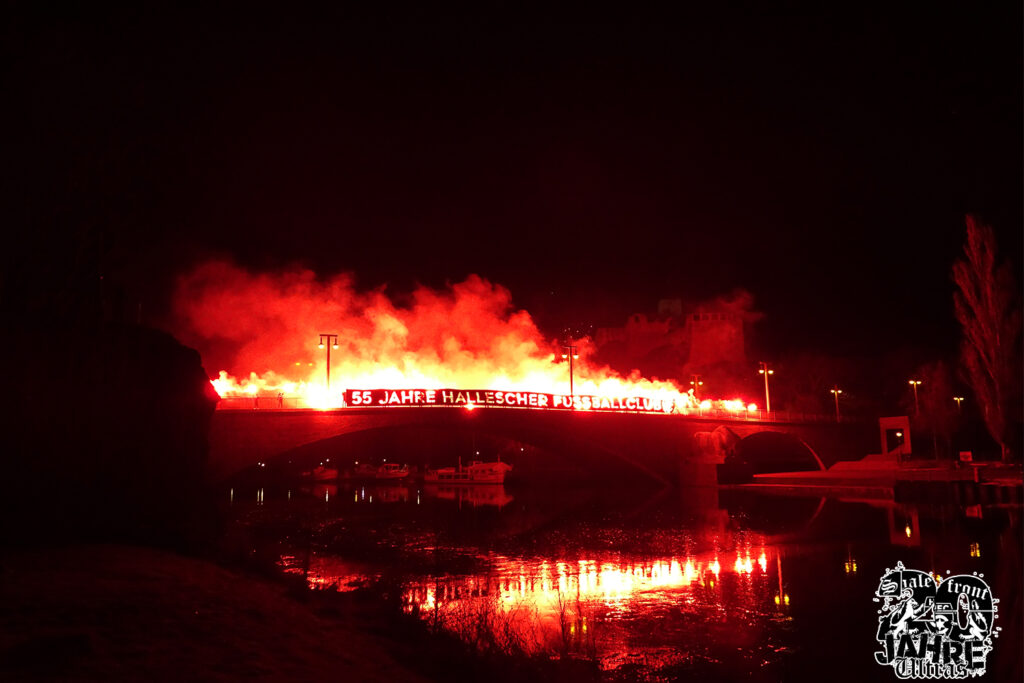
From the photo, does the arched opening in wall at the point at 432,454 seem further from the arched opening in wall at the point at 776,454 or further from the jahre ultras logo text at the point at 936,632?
the jahre ultras logo text at the point at 936,632

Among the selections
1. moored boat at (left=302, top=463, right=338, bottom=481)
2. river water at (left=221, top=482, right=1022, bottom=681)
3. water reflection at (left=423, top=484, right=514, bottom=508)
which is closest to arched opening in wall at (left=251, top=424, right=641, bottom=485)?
moored boat at (left=302, top=463, right=338, bottom=481)

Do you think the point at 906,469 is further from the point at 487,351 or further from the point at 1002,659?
the point at 1002,659

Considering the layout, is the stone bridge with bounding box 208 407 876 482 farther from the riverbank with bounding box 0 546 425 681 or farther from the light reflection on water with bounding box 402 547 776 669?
the riverbank with bounding box 0 546 425 681

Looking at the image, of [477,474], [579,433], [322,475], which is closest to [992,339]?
[579,433]

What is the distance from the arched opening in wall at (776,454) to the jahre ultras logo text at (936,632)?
64.6 meters

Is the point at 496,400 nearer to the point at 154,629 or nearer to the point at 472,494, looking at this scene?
the point at 472,494

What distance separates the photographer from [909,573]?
21.8 metres

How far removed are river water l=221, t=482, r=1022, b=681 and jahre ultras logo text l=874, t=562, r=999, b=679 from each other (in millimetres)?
417

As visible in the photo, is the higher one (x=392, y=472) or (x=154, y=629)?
(x=392, y=472)

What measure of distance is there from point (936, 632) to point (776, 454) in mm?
→ 79683

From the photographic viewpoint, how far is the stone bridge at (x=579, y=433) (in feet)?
142

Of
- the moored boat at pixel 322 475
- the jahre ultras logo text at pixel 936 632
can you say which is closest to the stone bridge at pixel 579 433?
the moored boat at pixel 322 475

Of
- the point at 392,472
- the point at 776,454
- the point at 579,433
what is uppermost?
the point at 579,433

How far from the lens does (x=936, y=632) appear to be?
45.9 ft
